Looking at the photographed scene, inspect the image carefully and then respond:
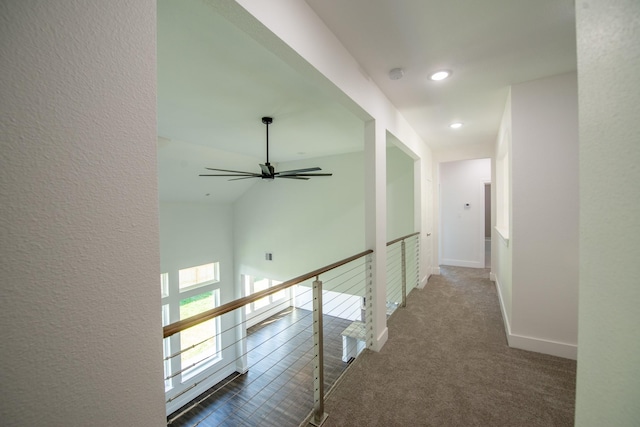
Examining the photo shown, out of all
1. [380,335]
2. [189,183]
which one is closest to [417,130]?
[380,335]

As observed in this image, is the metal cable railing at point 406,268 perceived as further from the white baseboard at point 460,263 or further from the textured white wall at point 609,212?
the textured white wall at point 609,212

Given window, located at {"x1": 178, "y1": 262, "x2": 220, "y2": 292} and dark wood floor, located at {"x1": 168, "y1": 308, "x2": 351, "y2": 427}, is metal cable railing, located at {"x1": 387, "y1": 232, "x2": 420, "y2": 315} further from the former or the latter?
window, located at {"x1": 178, "y1": 262, "x2": 220, "y2": 292}

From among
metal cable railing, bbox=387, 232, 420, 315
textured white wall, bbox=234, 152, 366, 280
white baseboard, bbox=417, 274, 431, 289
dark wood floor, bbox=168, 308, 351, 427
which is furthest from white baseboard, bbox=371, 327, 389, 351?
textured white wall, bbox=234, 152, 366, 280

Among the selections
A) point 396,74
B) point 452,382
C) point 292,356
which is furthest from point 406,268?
point 396,74

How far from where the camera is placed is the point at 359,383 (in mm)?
1855

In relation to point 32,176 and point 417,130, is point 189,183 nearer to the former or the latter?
point 417,130

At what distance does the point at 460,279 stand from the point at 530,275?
2.53 metres

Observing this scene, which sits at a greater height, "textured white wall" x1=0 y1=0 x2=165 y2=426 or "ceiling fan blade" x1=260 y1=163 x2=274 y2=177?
"ceiling fan blade" x1=260 y1=163 x2=274 y2=177

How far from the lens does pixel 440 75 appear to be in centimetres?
211

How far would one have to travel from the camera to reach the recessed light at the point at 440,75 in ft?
6.80

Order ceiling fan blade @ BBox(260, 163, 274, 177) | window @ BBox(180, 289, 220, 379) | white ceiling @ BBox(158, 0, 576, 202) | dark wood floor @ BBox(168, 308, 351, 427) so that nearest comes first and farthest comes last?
1. white ceiling @ BBox(158, 0, 576, 202)
2. ceiling fan blade @ BBox(260, 163, 274, 177)
3. dark wood floor @ BBox(168, 308, 351, 427)
4. window @ BBox(180, 289, 220, 379)

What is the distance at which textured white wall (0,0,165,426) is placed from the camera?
18.9 inches

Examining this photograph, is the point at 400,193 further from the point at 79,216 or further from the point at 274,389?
the point at 79,216

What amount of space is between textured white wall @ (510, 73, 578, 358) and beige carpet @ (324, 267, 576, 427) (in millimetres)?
365
